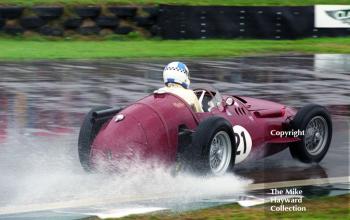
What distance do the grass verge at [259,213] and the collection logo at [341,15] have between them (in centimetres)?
2098

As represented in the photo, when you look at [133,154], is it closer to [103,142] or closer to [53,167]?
[103,142]

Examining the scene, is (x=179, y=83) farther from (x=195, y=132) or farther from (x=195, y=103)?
(x=195, y=132)

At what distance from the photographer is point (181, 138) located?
8.54 metres

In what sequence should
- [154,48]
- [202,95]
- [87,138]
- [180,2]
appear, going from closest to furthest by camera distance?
[87,138] → [202,95] → [154,48] → [180,2]

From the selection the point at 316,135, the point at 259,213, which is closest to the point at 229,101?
the point at 316,135

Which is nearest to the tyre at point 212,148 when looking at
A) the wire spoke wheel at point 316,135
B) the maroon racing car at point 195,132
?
the maroon racing car at point 195,132

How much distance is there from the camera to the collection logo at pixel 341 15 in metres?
28.2

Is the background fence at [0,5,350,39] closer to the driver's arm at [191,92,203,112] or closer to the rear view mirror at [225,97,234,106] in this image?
the rear view mirror at [225,97,234,106]

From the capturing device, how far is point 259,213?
7.47 m

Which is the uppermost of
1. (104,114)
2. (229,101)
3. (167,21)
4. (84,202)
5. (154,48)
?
(167,21)

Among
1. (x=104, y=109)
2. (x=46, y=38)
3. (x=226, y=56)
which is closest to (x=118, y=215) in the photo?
(x=104, y=109)

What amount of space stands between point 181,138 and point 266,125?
159 cm

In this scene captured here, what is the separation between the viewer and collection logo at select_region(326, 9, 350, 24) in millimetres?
28156

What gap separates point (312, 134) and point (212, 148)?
1.95 m
